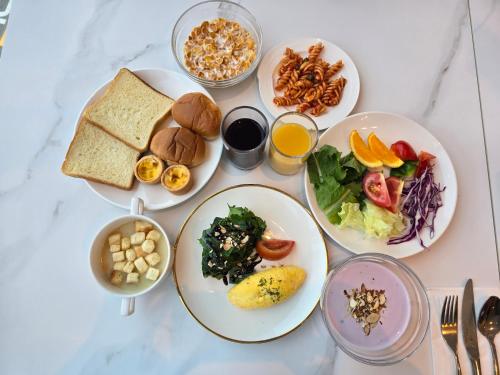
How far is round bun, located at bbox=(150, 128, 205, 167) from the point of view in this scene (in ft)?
4.47

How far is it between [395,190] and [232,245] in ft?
2.10

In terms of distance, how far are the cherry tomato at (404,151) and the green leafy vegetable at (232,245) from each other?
23.2 inches

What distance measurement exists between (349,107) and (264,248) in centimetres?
66

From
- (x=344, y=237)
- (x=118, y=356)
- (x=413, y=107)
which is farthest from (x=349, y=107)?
(x=118, y=356)

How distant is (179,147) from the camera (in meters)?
1.36

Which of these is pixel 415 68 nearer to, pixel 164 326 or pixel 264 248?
pixel 264 248

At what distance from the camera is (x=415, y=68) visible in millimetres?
1601

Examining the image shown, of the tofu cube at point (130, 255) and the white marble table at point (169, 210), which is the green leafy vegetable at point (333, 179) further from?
the tofu cube at point (130, 255)

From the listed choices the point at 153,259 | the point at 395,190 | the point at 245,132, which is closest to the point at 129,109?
the point at 245,132

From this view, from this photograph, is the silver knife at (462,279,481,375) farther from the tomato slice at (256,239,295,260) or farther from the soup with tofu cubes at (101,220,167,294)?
the soup with tofu cubes at (101,220,167,294)

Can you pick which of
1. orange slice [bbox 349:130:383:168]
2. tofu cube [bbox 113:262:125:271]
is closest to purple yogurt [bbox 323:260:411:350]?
orange slice [bbox 349:130:383:168]

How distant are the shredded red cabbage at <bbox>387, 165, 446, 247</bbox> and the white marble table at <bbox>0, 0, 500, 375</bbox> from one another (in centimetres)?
11

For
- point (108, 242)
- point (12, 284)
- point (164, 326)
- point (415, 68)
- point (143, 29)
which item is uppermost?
point (415, 68)

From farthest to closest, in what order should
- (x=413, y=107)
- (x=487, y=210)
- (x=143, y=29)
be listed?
1. (x=143, y=29)
2. (x=413, y=107)
3. (x=487, y=210)
